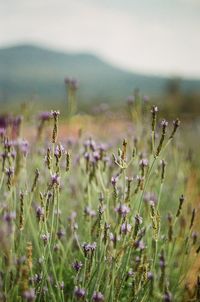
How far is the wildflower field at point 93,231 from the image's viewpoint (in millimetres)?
1621

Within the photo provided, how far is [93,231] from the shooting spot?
88.4 inches

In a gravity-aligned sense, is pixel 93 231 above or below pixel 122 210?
below

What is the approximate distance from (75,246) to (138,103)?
1.17 meters

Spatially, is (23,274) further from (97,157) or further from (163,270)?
(97,157)

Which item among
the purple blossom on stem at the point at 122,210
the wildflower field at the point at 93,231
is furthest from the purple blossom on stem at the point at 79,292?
the purple blossom on stem at the point at 122,210

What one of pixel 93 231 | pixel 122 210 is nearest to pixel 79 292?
pixel 122 210

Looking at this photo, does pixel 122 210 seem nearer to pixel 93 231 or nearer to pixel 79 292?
pixel 79 292

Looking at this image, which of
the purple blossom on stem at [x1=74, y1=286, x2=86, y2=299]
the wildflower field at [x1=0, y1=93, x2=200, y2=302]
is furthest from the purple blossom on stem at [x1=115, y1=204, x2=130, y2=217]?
Result: the purple blossom on stem at [x1=74, y1=286, x2=86, y2=299]

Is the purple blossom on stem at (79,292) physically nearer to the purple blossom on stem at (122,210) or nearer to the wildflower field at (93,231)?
the wildflower field at (93,231)

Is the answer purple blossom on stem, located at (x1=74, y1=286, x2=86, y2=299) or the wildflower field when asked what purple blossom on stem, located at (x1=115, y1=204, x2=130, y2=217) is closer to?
the wildflower field

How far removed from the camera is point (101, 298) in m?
1.57

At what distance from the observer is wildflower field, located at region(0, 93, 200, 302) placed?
1.62m

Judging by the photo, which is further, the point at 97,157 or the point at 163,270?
the point at 97,157

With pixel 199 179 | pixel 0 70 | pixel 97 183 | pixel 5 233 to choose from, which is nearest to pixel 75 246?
pixel 97 183
